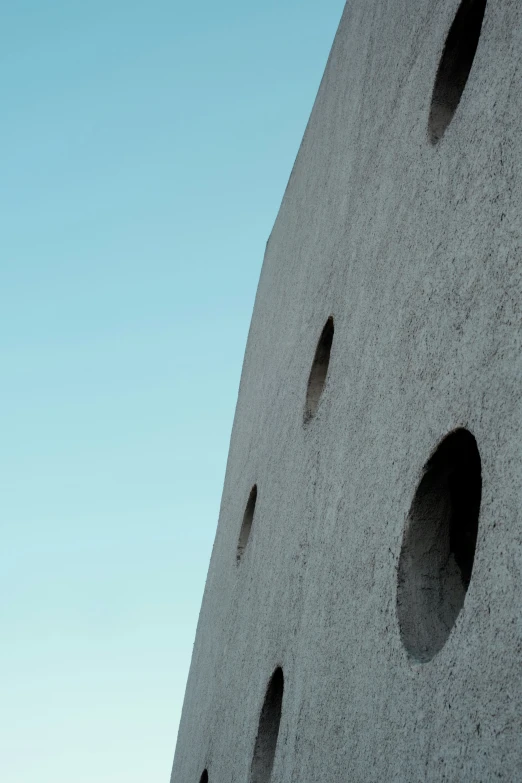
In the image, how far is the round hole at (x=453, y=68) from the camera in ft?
16.5

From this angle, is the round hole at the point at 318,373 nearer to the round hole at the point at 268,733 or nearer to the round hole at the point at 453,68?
the round hole at the point at 268,733

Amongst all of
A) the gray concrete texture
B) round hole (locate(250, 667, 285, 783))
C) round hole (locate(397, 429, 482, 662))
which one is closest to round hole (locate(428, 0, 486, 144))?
the gray concrete texture

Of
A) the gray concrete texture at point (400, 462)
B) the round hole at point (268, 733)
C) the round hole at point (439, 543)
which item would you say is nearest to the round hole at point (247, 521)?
the gray concrete texture at point (400, 462)

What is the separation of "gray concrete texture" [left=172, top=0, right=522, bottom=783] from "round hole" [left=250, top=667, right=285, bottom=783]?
12 mm

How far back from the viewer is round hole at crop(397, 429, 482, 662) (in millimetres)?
3964

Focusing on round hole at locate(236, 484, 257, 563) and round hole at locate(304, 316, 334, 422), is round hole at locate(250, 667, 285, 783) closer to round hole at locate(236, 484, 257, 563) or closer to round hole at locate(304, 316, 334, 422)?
round hole at locate(304, 316, 334, 422)

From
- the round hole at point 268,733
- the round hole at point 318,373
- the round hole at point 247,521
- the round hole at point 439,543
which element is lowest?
the round hole at point 268,733

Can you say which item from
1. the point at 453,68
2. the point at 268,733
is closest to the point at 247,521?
the point at 268,733

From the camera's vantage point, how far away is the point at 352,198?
6691 millimetres

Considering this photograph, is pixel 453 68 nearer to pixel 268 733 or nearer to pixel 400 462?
pixel 400 462

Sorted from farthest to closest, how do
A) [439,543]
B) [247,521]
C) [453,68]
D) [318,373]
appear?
[247,521]
[318,373]
[453,68]
[439,543]

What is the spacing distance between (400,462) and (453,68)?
7.07 feet

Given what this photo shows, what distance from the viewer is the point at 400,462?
4324 mm

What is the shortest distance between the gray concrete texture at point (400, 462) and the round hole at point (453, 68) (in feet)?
0.04
